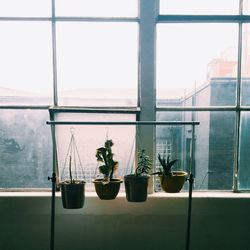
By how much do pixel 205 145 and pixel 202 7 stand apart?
3.74 feet

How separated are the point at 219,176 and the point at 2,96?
6.35 feet

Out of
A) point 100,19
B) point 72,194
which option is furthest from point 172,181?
point 100,19

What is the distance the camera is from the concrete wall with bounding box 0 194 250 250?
99.3 inches

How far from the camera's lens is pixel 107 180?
2326 mm

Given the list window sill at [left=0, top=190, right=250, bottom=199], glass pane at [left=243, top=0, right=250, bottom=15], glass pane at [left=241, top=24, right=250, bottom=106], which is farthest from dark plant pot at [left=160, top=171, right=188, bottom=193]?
glass pane at [left=243, top=0, right=250, bottom=15]

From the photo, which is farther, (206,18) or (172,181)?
(206,18)

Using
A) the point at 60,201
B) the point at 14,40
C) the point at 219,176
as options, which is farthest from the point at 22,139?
the point at 219,176

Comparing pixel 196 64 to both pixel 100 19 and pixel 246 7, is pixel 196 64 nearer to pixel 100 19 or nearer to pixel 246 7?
pixel 246 7

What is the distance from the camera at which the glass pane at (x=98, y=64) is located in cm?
261

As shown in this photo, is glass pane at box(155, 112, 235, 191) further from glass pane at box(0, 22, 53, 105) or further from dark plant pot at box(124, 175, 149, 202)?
glass pane at box(0, 22, 53, 105)

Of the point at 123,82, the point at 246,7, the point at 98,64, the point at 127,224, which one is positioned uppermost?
the point at 246,7

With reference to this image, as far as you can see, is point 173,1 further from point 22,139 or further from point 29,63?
point 22,139

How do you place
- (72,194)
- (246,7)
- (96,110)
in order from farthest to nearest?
(246,7) < (96,110) < (72,194)

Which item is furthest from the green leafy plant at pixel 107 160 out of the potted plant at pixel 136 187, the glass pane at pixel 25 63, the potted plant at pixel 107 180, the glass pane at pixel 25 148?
the glass pane at pixel 25 63
